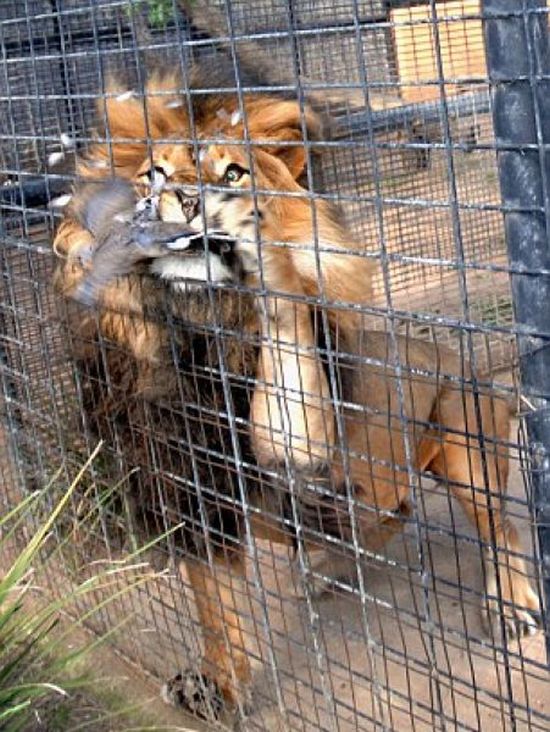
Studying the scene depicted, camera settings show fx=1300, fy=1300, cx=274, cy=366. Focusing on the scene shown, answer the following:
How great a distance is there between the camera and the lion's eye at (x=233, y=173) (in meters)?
2.89

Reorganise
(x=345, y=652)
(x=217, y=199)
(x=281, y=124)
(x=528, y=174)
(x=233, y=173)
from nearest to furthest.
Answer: (x=528, y=174)
(x=217, y=199)
(x=233, y=173)
(x=281, y=124)
(x=345, y=652)

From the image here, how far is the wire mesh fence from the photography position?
93.9 inches

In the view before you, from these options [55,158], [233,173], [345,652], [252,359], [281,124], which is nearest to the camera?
[233,173]

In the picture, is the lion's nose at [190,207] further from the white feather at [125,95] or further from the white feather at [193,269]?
the white feather at [125,95]

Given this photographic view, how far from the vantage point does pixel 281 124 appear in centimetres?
312

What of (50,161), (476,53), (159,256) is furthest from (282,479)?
(476,53)

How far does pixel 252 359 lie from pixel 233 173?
429 mm

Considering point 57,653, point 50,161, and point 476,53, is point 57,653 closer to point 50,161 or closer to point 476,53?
point 50,161

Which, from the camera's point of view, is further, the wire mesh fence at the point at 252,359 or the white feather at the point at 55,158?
the white feather at the point at 55,158

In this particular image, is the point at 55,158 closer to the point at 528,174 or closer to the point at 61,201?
the point at 61,201

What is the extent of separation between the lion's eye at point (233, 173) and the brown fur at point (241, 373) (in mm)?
18

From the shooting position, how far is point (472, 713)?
3443 mm

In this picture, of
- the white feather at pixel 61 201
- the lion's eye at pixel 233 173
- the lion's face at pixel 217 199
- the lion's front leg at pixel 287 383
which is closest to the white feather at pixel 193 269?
the lion's face at pixel 217 199

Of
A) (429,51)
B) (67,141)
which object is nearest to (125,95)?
(67,141)
